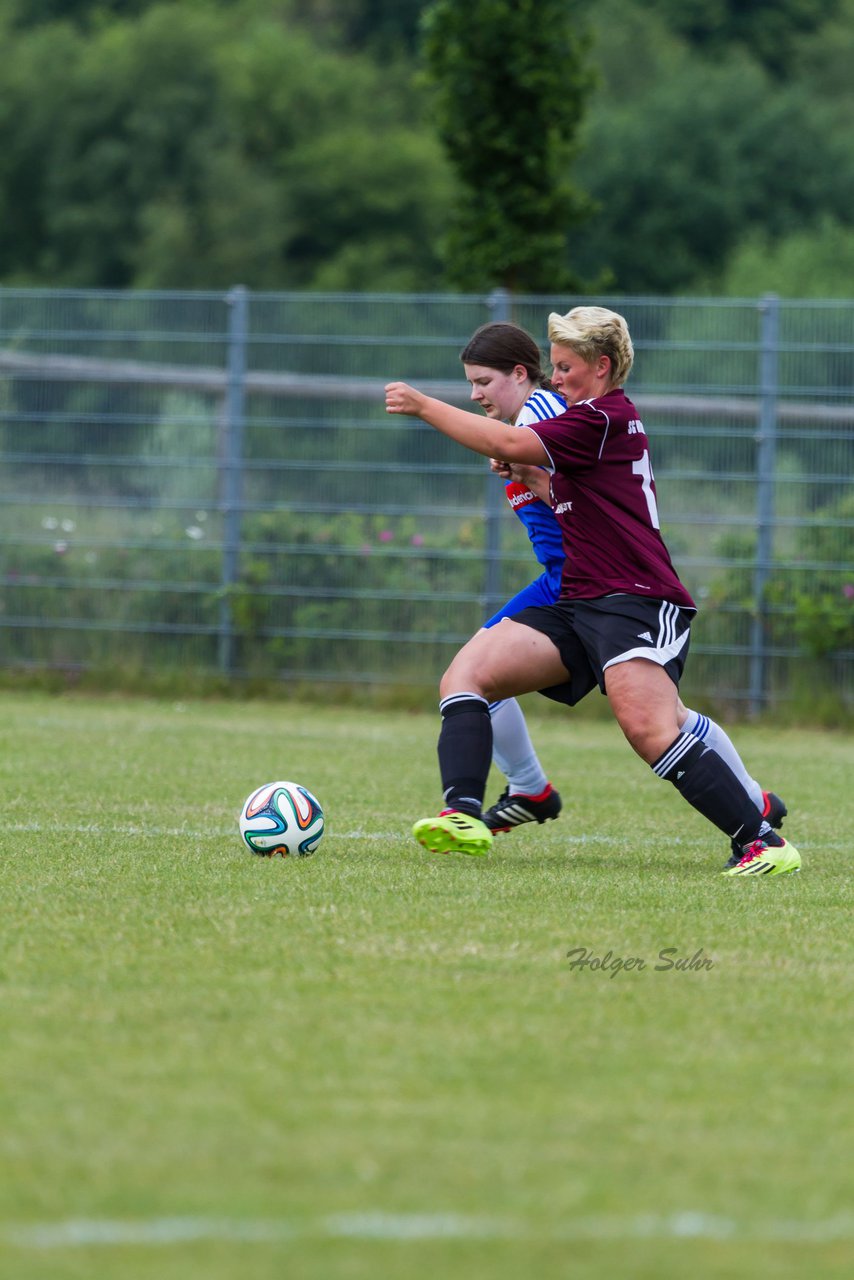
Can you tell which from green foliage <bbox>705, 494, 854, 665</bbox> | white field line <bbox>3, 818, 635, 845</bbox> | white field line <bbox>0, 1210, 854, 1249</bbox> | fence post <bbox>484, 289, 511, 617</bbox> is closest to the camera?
white field line <bbox>0, 1210, 854, 1249</bbox>

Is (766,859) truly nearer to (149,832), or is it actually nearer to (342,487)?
(149,832)

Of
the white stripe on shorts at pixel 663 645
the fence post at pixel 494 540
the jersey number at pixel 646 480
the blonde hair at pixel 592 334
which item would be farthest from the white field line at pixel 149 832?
the fence post at pixel 494 540

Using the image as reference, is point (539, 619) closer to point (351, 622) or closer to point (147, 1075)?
point (147, 1075)

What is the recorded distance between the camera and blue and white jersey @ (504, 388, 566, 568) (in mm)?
6484

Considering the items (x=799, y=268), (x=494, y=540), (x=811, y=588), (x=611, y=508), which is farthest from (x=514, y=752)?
(x=799, y=268)

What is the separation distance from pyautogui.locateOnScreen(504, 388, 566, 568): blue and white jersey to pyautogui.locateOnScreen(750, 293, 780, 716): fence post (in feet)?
19.5

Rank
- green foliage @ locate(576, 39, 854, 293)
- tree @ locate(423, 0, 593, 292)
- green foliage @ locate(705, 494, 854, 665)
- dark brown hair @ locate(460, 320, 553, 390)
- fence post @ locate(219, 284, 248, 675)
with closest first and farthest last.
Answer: dark brown hair @ locate(460, 320, 553, 390)
green foliage @ locate(705, 494, 854, 665)
fence post @ locate(219, 284, 248, 675)
tree @ locate(423, 0, 593, 292)
green foliage @ locate(576, 39, 854, 293)

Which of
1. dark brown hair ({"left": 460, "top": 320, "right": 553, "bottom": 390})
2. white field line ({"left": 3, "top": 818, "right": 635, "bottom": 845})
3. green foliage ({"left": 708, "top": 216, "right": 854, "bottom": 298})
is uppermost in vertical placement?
green foliage ({"left": 708, "top": 216, "right": 854, "bottom": 298})

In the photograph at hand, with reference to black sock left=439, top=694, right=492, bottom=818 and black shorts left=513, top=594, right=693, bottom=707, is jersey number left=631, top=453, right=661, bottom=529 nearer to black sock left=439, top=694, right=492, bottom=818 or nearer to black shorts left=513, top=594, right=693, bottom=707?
black shorts left=513, top=594, right=693, bottom=707

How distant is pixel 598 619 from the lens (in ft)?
20.7

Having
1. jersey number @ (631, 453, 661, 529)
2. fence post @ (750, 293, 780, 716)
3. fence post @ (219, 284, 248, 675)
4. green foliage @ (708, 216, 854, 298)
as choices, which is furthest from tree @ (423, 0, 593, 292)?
green foliage @ (708, 216, 854, 298)

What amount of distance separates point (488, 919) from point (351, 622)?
26.9ft

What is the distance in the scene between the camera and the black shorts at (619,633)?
20.5 feet

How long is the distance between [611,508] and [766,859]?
1242 mm
